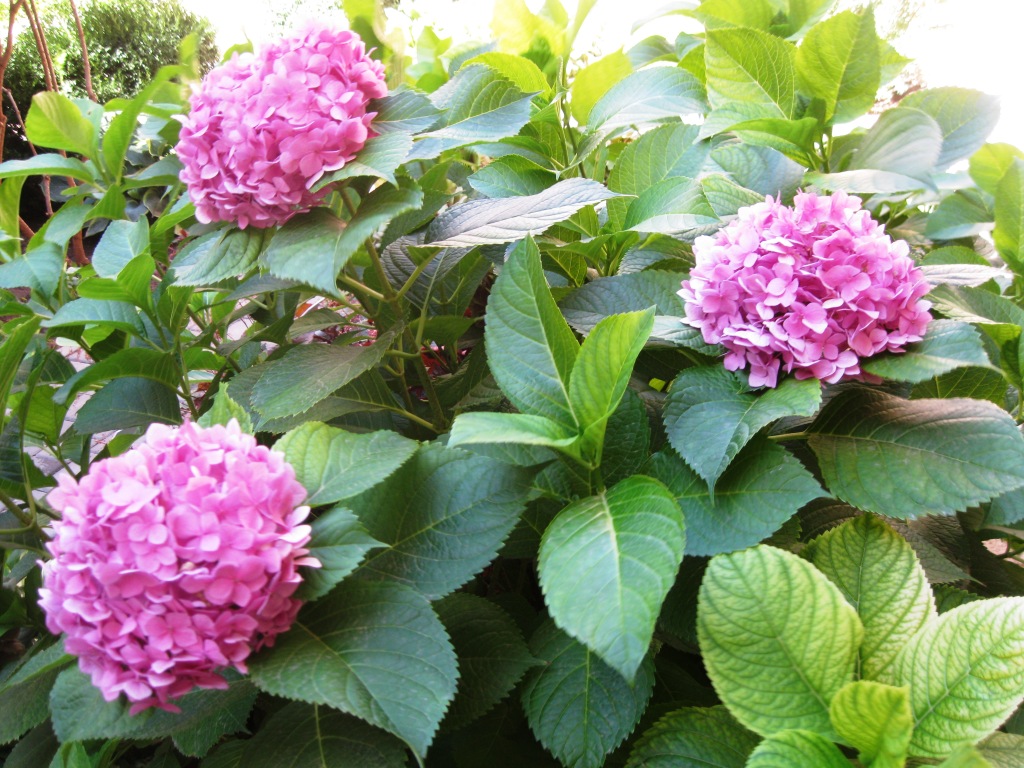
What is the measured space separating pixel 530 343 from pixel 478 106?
1.02 feet

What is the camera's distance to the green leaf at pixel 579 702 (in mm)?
A: 519

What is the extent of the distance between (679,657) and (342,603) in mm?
378

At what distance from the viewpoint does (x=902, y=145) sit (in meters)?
0.75

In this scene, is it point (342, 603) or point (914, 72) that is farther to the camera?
point (914, 72)

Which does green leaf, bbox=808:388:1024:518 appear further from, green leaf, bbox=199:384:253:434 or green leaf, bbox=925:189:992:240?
green leaf, bbox=199:384:253:434

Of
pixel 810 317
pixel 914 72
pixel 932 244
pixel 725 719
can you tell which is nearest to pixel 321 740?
pixel 725 719

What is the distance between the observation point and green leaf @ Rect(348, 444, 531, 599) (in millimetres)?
530

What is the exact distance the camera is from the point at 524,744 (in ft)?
2.12

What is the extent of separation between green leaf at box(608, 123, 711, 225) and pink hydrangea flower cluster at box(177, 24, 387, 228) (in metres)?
0.33

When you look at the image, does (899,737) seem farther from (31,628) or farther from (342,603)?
(31,628)

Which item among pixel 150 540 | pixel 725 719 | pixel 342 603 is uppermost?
pixel 150 540

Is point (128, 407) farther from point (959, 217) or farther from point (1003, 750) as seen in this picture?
point (959, 217)

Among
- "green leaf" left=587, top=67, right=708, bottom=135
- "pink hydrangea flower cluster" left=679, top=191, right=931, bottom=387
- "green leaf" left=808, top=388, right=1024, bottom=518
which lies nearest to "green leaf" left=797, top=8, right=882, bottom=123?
"green leaf" left=587, top=67, right=708, bottom=135

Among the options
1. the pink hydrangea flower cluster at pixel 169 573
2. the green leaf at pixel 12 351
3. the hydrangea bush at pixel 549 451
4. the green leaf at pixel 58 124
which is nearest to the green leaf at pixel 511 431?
the hydrangea bush at pixel 549 451
